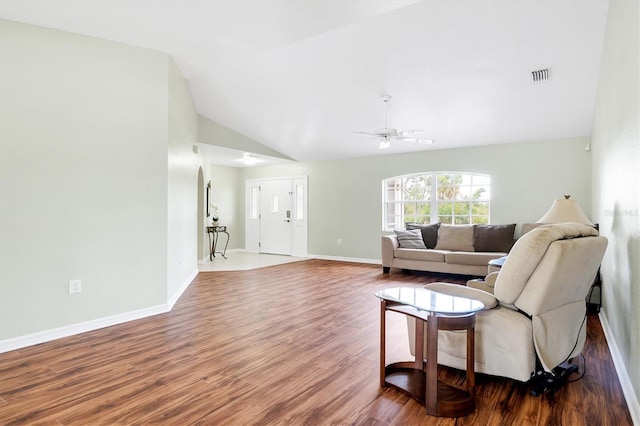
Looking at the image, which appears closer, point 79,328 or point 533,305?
point 533,305

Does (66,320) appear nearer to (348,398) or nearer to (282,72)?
(348,398)

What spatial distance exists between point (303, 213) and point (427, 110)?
414 cm

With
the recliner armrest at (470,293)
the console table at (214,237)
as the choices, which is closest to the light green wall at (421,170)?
the console table at (214,237)

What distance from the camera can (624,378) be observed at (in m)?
2.08

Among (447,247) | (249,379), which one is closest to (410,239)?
(447,247)

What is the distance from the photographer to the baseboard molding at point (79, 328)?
9.18ft

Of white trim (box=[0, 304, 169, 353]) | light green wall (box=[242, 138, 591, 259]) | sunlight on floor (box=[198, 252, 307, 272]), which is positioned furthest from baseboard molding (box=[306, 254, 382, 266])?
white trim (box=[0, 304, 169, 353])

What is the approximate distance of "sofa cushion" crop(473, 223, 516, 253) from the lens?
5.63 meters

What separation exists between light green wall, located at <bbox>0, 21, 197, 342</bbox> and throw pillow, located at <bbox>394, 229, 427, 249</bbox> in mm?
3970

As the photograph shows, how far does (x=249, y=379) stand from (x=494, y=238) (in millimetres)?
4820

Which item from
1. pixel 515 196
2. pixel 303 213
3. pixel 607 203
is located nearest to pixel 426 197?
pixel 515 196

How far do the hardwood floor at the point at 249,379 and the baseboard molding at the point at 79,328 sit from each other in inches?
3.7

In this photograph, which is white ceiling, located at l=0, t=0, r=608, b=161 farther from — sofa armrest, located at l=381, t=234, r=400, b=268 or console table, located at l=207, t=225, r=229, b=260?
console table, located at l=207, t=225, r=229, b=260

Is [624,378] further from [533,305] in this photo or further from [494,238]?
[494,238]
